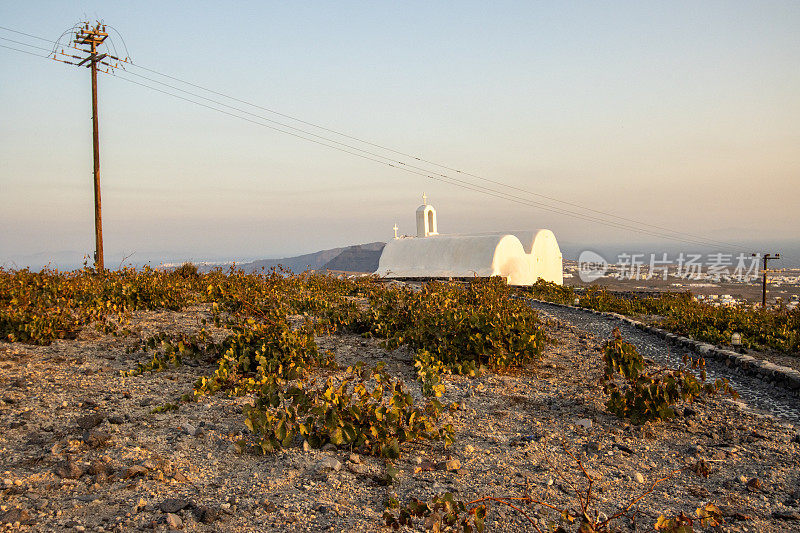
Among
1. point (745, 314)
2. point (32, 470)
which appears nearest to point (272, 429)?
point (32, 470)

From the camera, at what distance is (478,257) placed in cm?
3142

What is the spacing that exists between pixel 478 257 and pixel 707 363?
75.0 feet

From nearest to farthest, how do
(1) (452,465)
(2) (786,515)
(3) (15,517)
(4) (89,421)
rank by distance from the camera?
(3) (15,517)
(2) (786,515)
(1) (452,465)
(4) (89,421)

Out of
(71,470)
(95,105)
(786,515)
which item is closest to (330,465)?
(71,470)

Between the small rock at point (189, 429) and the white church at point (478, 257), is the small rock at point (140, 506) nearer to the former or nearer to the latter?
the small rock at point (189, 429)

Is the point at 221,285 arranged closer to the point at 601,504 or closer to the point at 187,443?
the point at 187,443

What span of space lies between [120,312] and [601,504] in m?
7.80

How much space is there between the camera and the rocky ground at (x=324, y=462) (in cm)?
330

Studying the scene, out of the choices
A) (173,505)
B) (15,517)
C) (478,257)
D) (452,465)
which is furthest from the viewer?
(478,257)

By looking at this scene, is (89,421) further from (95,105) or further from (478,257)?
(478,257)

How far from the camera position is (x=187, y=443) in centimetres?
430

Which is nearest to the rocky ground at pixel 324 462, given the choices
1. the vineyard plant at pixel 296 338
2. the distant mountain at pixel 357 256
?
the vineyard plant at pixel 296 338

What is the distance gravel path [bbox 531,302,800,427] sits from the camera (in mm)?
6309

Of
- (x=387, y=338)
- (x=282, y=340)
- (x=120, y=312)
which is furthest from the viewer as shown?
(x=120, y=312)
